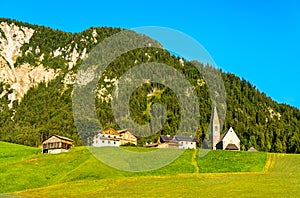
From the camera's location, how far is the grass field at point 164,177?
183 ft

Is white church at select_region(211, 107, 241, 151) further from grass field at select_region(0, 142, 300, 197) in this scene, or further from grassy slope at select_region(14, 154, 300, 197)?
grassy slope at select_region(14, 154, 300, 197)

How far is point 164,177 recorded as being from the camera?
7081 cm

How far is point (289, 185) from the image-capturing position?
189ft

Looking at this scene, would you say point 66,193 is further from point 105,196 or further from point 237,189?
point 237,189

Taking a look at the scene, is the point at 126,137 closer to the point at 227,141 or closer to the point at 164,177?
the point at 227,141

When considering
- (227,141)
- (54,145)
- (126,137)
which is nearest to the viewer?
(54,145)

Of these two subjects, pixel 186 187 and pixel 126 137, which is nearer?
pixel 186 187

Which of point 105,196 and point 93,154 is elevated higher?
point 93,154

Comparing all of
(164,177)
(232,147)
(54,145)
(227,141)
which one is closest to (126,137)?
(54,145)

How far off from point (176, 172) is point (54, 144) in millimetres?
54306

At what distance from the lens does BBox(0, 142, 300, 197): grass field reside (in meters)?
55.8

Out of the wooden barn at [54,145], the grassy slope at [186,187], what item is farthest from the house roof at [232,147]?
the grassy slope at [186,187]

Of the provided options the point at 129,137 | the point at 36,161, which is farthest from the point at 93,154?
the point at 129,137

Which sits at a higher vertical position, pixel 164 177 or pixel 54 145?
pixel 54 145
